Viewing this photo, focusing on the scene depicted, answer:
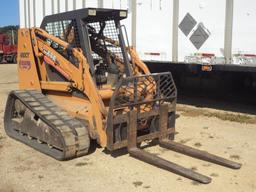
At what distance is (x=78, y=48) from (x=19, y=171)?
6.50 feet

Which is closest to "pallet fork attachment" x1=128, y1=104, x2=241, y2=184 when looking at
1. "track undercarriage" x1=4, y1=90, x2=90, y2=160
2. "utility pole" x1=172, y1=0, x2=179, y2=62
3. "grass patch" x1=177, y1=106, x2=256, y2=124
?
"track undercarriage" x1=4, y1=90, x2=90, y2=160

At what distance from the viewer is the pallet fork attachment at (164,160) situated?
4945mm

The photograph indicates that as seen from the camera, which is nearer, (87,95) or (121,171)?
(121,171)

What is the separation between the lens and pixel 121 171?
5.22 meters

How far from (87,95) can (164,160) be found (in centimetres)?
144

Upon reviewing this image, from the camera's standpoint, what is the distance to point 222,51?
319 inches

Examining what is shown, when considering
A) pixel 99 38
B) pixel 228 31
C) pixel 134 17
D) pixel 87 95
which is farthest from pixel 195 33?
pixel 87 95

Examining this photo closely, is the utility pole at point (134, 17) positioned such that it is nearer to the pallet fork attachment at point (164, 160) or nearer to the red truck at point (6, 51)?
the pallet fork attachment at point (164, 160)

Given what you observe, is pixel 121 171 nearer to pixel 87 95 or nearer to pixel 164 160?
pixel 164 160

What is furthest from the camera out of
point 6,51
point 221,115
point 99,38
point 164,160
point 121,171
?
point 6,51

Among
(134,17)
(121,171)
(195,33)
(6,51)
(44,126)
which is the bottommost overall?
(121,171)

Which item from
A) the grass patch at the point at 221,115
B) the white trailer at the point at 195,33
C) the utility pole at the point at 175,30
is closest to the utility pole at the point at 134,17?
the white trailer at the point at 195,33

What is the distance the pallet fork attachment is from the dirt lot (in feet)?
0.24

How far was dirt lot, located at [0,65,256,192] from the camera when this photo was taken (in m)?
4.74
